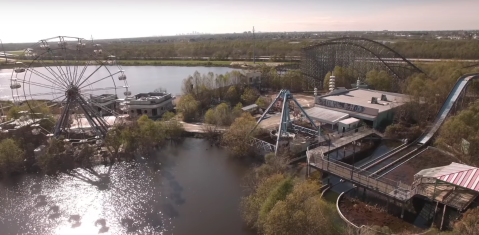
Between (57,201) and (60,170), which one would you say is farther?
(60,170)

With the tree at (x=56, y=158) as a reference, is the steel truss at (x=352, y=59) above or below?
above

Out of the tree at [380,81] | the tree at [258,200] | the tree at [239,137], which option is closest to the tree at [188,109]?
the tree at [239,137]

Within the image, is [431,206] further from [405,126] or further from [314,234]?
[405,126]

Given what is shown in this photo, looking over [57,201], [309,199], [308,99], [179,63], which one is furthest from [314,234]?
[179,63]

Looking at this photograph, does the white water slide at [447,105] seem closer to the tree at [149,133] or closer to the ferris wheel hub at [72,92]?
the tree at [149,133]

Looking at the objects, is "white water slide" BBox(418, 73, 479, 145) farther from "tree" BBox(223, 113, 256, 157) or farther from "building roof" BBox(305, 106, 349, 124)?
"tree" BBox(223, 113, 256, 157)

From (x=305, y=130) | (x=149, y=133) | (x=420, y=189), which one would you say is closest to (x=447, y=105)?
(x=305, y=130)

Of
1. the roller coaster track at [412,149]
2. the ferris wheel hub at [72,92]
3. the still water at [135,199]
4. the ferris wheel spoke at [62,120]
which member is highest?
the ferris wheel hub at [72,92]
